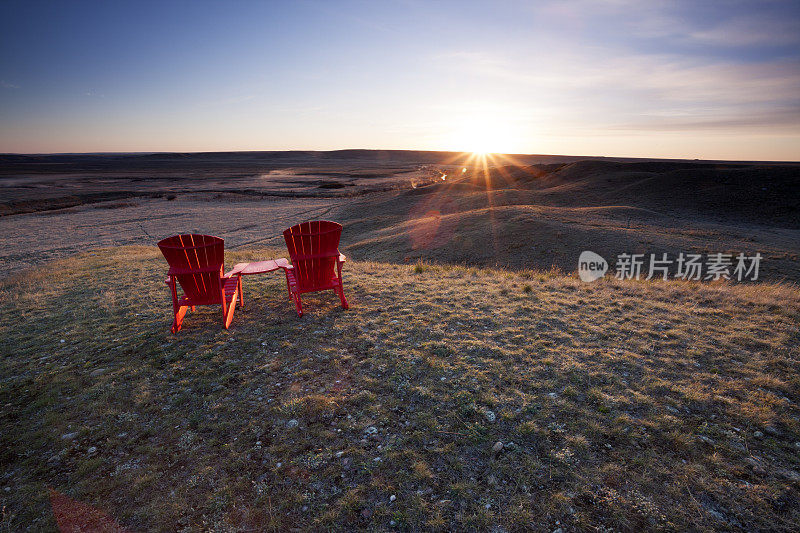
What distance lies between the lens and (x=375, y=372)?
4316 millimetres

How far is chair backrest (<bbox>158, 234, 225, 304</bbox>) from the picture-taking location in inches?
211

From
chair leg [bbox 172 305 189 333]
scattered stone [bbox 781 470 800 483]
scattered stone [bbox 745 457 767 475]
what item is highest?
chair leg [bbox 172 305 189 333]

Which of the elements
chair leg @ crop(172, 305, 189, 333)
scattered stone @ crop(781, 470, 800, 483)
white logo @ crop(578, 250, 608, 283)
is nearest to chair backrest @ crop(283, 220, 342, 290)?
Answer: chair leg @ crop(172, 305, 189, 333)

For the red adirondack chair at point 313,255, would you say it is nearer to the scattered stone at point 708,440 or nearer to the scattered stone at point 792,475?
the scattered stone at point 708,440

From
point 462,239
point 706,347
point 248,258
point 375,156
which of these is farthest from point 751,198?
point 375,156

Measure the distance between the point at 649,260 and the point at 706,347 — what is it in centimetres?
815

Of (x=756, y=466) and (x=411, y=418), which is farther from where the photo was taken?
(x=411, y=418)

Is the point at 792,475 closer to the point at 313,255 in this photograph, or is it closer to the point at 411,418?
the point at 411,418

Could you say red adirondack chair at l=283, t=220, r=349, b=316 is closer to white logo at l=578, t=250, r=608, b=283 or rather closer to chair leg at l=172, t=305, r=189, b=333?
chair leg at l=172, t=305, r=189, b=333

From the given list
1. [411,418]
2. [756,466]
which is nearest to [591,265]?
[756,466]

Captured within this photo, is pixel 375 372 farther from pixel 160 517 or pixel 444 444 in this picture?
pixel 160 517

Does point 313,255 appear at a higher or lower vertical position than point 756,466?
higher

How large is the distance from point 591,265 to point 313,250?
9618 millimetres

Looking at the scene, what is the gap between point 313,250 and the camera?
6078 mm
